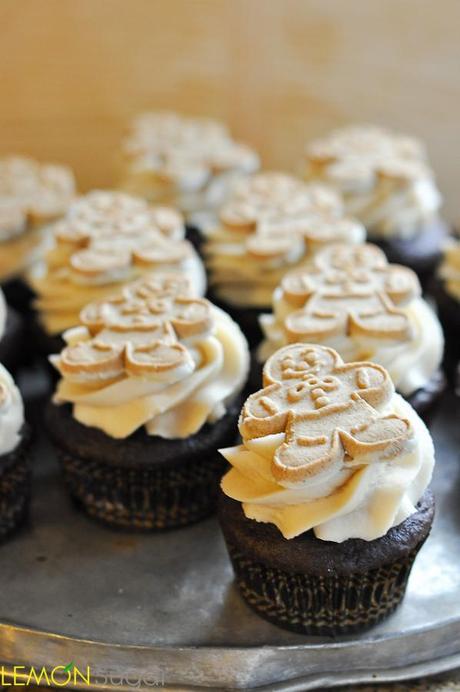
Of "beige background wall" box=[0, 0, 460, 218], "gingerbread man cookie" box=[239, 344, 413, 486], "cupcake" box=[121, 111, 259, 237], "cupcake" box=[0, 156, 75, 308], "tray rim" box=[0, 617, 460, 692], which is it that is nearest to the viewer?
"gingerbread man cookie" box=[239, 344, 413, 486]

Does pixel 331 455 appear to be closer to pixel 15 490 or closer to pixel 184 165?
pixel 15 490

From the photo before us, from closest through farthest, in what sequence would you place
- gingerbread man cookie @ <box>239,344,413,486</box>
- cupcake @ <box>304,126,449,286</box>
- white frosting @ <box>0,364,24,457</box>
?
gingerbread man cookie @ <box>239,344,413,486</box> < white frosting @ <box>0,364,24,457</box> < cupcake @ <box>304,126,449,286</box>

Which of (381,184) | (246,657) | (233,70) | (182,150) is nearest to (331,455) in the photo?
(246,657)

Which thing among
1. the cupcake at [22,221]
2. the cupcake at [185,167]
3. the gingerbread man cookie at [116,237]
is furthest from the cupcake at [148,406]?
the cupcake at [185,167]

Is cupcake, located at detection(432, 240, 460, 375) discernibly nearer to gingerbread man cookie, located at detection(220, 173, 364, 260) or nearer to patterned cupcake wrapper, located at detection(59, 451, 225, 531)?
gingerbread man cookie, located at detection(220, 173, 364, 260)

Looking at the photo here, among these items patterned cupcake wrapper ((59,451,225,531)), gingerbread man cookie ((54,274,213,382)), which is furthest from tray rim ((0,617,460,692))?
gingerbread man cookie ((54,274,213,382))

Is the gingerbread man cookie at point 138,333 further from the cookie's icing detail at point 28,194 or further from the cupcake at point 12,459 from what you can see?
the cookie's icing detail at point 28,194
